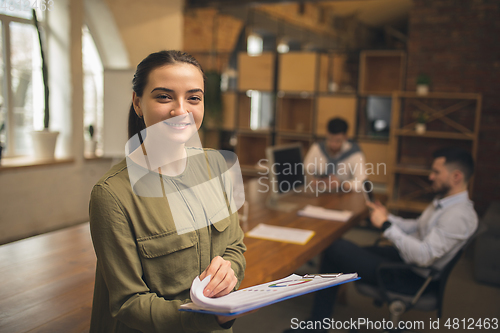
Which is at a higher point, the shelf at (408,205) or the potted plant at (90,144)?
the potted plant at (90,144)

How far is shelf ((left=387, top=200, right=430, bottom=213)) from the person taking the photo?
449 centimetres

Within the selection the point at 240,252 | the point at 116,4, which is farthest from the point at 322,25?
the point at 240,252

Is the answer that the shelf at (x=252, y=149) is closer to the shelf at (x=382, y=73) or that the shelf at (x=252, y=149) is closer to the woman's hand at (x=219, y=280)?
the shelf at (x=382, y=73)

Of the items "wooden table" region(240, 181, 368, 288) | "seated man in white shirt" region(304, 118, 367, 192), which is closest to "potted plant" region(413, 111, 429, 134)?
"seated man in white shirt" region(304, 118, 367, 192)

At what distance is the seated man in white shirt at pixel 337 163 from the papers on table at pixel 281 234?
1209 mm

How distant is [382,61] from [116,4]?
11.2 feet

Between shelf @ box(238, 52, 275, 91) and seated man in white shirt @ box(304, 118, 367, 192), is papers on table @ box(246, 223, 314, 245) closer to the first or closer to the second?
seated man in white shirt @ box(304, 118, 367, 192)

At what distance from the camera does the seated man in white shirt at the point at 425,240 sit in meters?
2.14

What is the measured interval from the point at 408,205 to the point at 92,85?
417cm

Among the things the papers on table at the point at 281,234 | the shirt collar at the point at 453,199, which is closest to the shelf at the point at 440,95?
the shirt collar at the point at 453,199

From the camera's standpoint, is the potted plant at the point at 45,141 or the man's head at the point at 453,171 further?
the potted plant at the point at 45,141

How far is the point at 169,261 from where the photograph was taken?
95 centimetres

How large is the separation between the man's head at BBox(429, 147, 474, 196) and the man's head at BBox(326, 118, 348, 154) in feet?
4.59

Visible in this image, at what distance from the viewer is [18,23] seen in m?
4.31
